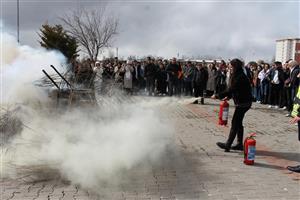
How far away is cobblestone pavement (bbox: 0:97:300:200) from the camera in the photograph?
228 inches

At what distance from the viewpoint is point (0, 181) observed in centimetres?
631

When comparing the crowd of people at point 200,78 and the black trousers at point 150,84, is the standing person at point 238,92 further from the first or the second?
the black trousers at point 150,84

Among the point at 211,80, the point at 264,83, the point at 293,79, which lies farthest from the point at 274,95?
the point at 211,80

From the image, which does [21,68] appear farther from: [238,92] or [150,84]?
[150,84]

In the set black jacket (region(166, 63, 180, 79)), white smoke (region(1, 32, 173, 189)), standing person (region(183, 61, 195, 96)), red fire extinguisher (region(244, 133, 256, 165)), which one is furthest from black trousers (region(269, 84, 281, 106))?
red fire extinguisher (region(244, 133, 256, 165))

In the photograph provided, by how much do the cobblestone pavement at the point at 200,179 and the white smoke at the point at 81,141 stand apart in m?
0.26

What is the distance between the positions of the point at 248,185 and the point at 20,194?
10.8 ft

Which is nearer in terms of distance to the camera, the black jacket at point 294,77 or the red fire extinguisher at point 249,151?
the red fire extinguisher at point 249,151

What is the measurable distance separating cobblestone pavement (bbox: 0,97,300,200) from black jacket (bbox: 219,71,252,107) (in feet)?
3.35

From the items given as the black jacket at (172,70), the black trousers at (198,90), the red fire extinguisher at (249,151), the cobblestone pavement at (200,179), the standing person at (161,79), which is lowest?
the cobblestone pavement at (200,179)

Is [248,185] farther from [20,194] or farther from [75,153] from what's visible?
[20,194]

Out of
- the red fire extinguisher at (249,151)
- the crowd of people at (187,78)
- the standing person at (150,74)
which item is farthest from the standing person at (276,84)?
the red fire extinguisher at (249,151)

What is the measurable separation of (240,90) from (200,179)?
2374 millimetres

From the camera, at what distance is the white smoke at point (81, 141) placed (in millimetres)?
6527
